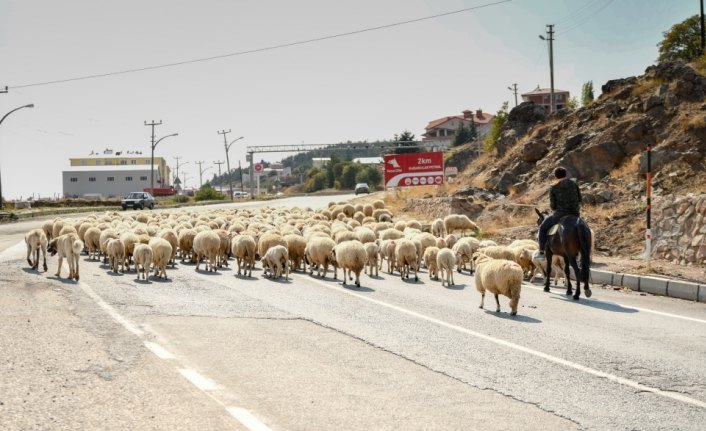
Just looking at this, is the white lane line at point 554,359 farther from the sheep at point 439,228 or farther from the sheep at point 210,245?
the sheep at point 439,228

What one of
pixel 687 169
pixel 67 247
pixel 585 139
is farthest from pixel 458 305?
pixel 585 139

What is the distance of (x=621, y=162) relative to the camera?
96.3 feet

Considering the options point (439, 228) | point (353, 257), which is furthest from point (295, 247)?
point (439, 228)

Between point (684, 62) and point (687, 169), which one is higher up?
point (684, 62)

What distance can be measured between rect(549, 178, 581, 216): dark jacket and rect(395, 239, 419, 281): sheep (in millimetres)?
3412

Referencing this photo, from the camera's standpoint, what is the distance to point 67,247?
50.2 ft

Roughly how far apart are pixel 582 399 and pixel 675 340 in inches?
133

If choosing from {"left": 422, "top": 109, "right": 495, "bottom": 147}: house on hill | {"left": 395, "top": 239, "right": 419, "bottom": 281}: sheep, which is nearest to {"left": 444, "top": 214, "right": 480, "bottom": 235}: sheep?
{"left": 395, "top": 239, "right": 419, "bottom": 281}: sheep

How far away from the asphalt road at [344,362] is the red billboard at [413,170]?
977 inches

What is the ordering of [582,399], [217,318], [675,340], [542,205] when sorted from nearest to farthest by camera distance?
[582,399], [675,340], [217,318], [542,205]

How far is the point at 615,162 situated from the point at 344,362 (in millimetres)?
24547

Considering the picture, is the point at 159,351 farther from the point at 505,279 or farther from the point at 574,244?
the point at 574,244

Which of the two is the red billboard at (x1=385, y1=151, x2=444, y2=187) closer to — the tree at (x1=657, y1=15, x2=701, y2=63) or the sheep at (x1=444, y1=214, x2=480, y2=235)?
the sheep at (x1=444, y1=214, x2=480, y2=235)

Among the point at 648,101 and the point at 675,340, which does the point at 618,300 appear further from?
the point at 648,101
